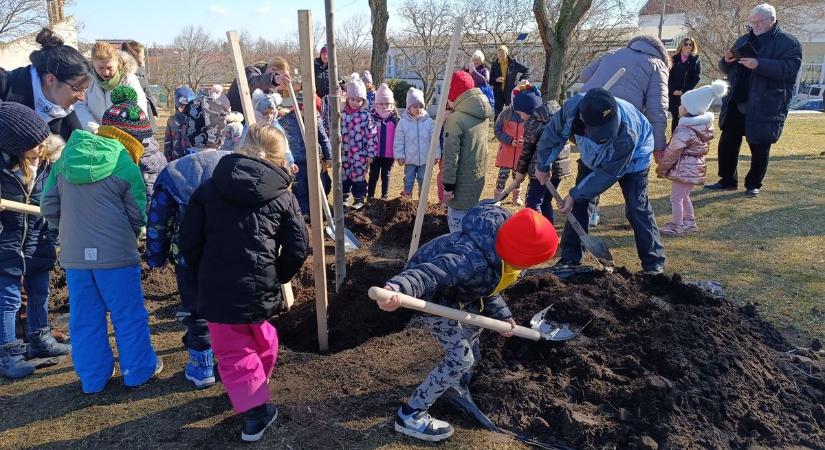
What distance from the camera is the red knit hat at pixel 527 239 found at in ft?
8.37

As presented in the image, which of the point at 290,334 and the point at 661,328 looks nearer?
the point at 661,328

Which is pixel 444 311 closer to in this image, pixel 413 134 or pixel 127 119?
pixel 127 119

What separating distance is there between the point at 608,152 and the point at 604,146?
6 cm

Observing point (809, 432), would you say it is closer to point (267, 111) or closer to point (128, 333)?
point (128, 333)

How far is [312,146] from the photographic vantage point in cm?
349

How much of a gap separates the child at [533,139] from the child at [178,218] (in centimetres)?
307

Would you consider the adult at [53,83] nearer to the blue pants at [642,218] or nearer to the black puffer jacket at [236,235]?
the black puffer jacket at [236,235]

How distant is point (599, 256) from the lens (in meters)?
4.97

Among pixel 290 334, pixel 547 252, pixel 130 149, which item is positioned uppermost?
pixel 130 149

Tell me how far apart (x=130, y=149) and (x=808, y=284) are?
18.5ft

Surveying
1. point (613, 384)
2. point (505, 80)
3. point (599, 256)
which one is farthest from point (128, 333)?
point (505, 80)

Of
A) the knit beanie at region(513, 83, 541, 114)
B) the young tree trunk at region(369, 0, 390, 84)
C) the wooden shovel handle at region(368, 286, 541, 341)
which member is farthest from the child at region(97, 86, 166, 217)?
the young tree trunk at region(369, 0, 390, 84)

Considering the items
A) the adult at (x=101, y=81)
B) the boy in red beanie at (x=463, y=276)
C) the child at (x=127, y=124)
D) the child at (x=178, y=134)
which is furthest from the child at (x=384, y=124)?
the boy in red beanie at (x=463, y=276)

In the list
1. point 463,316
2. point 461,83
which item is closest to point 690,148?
point 461,83
